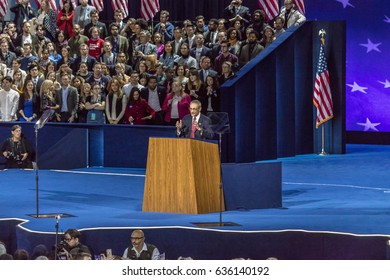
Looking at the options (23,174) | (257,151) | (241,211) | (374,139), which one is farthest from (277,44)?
(241,211)

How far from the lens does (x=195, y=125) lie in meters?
14.0

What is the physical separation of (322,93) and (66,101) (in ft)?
14.5

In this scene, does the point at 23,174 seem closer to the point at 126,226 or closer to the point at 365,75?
the point at 126,226

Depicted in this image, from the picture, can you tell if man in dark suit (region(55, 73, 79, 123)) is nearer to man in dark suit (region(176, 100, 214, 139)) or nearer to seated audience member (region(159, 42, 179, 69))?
seated audience member (region(159, 42, 179, 69))

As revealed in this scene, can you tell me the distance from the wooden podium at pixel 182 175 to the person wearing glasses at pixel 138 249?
1.96m

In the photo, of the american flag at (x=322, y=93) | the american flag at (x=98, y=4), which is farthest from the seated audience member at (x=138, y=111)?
the american flag at (x=98, y=4)

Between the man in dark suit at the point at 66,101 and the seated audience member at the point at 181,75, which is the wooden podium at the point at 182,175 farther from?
the man in dark suit at the point at 66,101

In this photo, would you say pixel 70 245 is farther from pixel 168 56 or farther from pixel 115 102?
pixel 168 56

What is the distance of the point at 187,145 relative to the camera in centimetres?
1247

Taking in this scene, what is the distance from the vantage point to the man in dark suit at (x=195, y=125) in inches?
545

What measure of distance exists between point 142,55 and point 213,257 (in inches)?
355

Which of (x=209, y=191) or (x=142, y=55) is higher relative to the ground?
(x=142, y=55)

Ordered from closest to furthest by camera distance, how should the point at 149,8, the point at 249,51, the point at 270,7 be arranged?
the point at 249,51 → the point at 270,7 → the point at 149,8

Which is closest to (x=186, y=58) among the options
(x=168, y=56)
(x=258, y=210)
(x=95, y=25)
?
(x=168, y=56)
